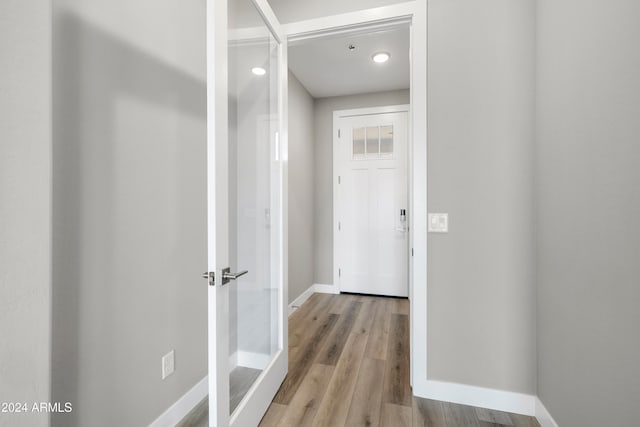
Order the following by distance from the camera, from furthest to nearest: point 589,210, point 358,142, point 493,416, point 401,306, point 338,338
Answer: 1. point 358,142
2. point 401,306
3. point 338,338
4. point 493,416
5. point 589,210

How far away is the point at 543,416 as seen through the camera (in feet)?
4.86

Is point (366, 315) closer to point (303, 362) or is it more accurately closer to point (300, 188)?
point (303, 362)

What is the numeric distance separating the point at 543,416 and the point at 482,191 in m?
1.22

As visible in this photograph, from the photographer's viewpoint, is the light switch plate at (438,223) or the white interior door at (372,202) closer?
the light switch plate at (438,223)

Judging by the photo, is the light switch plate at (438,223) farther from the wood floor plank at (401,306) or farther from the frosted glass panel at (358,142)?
the frosted glass panel at (358,142)

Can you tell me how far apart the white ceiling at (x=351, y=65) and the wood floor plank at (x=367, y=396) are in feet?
8.46

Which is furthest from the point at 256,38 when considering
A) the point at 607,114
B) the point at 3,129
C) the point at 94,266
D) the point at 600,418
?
the point at 600,418

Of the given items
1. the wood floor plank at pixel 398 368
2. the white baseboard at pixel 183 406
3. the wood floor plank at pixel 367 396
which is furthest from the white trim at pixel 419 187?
the white baseboard at pixel 183 406

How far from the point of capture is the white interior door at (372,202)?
3.68 m

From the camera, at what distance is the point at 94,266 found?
1141mm

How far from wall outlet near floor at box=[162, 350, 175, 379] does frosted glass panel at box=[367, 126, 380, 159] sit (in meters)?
3.09

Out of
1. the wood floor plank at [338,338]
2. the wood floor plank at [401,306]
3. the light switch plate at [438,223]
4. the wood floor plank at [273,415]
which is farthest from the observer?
the wood floor plank at [401,306]

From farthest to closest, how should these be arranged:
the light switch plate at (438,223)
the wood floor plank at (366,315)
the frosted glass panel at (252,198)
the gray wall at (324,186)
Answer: the gray wall at (324,186) < the wood floor plank at (366,315) < the light switch plate at (438,223) < the frosted glass panel at (252,198)

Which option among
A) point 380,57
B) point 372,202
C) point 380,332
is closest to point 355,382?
point 380,332
